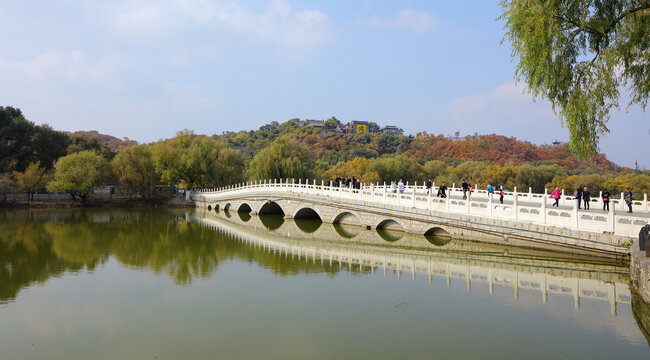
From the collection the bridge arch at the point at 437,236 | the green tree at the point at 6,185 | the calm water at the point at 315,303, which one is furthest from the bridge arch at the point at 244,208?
the bridge arch at the point at 437,236

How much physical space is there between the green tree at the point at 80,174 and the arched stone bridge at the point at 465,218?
1433 cm

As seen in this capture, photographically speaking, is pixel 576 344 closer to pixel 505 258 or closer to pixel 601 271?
pixel 601 271

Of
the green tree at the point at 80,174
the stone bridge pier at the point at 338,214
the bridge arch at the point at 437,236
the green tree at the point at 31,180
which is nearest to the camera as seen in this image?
the bridge arch at the point at 437,236

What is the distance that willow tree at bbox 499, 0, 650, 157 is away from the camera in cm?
1041

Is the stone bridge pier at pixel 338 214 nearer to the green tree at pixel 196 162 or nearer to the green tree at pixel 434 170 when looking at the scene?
the green tree at pixel 196 162

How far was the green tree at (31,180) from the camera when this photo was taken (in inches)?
1350

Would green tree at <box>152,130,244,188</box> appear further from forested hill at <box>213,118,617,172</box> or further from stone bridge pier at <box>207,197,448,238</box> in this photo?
forested hill at <box>213,118,617,172</box>

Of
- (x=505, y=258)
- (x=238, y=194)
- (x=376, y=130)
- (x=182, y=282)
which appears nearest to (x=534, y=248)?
(x=505, y=258)

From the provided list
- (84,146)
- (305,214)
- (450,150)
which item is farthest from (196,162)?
(450,150)

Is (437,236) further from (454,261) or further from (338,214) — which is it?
(338,214)

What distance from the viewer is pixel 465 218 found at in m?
16.8

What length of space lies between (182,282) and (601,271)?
1096cm

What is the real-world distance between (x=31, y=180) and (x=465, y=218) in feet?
105

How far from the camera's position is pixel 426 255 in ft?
50.4
